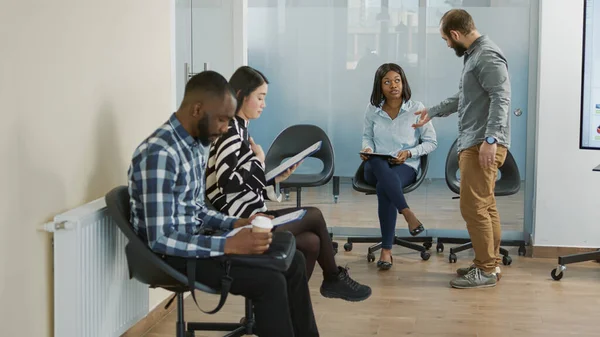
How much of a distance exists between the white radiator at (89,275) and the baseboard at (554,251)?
3.33m

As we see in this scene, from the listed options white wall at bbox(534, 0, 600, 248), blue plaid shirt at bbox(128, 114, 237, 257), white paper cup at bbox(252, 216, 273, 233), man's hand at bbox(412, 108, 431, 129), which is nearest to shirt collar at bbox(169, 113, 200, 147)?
blue plaid shirt at bbox(128, 114, 237, 257)

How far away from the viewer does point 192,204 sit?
327 cm

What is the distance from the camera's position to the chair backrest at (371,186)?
5734mm

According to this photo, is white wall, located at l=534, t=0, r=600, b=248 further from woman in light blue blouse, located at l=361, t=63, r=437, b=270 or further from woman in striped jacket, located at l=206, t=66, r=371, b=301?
woman in striped jacket, located at l=206, t=66, r=371, b=301

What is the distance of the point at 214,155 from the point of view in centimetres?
382

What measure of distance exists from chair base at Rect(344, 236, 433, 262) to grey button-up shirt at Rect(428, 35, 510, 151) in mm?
1060

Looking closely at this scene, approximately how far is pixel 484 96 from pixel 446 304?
1212mm

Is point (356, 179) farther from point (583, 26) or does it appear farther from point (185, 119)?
point (185, 119)

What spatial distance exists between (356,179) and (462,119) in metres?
1.12

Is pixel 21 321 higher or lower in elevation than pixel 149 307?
higher

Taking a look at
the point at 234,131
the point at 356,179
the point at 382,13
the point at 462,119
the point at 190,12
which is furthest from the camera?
the point at 382,13

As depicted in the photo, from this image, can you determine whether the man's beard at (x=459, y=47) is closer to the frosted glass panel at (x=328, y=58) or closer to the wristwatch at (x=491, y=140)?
the wristwatch at (x=491, y=140)

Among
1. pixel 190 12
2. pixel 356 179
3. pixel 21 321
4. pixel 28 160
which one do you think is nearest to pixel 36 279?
pixel 21 321

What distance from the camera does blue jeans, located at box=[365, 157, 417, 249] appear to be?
18.3 feet
